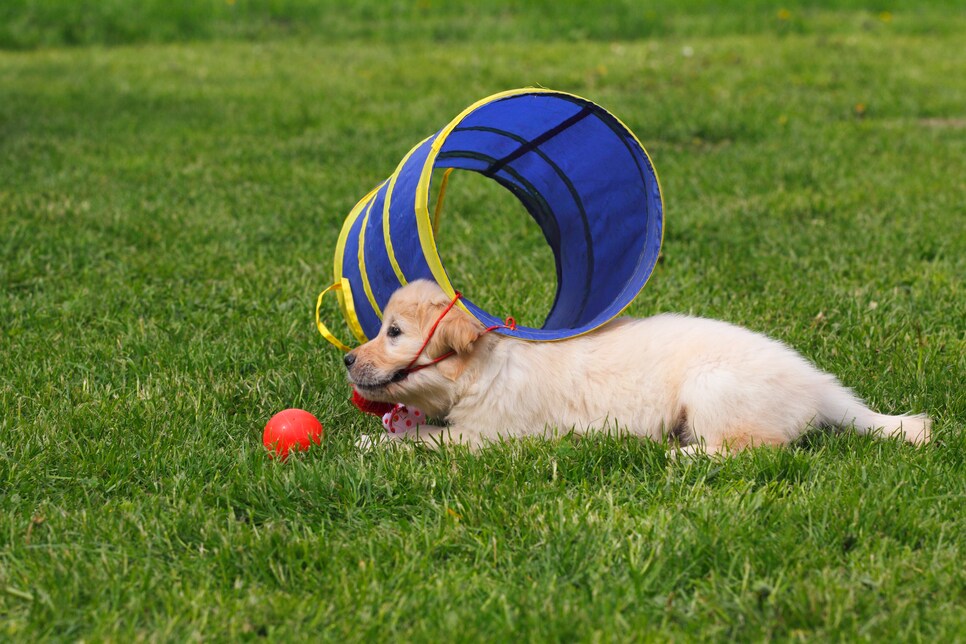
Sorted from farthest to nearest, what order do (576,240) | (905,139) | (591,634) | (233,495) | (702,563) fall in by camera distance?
(905,139), (576,240), (233,495), (702,563), (591,634)

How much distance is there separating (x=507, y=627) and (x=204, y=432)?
1.61m

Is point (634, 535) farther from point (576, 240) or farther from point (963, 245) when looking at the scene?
point (963, 245)

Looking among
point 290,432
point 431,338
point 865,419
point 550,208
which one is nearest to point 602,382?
point 431,338

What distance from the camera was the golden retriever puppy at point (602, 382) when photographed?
3395 millimetres

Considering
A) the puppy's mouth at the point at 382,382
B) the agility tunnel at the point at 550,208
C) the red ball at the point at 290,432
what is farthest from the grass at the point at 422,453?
the agility tunnel at the point at 550,208

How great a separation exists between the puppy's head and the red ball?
0.22 meters

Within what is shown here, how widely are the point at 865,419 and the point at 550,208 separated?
1.71 metres

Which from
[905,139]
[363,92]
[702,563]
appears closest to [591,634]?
[702,563]

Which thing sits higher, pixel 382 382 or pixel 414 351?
pixel 414 351

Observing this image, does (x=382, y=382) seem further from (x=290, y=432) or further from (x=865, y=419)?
(x=865, y=419)

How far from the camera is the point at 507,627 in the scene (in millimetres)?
2484

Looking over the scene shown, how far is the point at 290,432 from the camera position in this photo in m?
3.54

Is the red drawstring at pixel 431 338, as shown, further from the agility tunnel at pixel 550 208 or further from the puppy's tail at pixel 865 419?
the puppy's tail at pixel 865 419

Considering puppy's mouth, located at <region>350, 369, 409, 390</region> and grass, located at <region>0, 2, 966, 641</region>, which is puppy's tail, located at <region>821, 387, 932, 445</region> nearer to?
grass, located at <region>0, 2, 966, 641</region>
